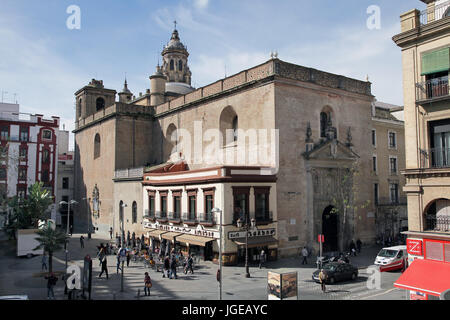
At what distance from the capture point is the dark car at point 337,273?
2233 cm

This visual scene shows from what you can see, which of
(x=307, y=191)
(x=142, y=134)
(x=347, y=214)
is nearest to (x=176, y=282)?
(x=307, y=191)

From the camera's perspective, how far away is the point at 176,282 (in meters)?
22.9

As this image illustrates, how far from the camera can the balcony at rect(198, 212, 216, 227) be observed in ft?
91.9

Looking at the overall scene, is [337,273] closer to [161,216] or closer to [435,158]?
[435,158]

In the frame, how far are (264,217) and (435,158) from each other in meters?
13.1

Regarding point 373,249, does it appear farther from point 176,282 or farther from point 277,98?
point 176,282

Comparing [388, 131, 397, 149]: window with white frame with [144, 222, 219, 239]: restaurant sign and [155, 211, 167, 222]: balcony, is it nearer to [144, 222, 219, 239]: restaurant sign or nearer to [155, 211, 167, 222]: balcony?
[144, 222, 219, 239]: restaurant sign

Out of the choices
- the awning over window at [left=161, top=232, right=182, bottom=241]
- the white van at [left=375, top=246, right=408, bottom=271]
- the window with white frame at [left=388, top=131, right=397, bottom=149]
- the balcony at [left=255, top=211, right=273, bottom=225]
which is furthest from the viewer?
the window with white frame at [left=388, top=131, right=397, bottom=149]

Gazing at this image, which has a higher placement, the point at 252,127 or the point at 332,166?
the point at 252,127

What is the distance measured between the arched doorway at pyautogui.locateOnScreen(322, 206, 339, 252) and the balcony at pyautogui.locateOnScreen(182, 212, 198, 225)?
1149 cm

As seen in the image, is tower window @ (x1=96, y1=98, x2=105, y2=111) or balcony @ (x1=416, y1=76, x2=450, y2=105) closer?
balcony @ (x1=416, y1=76, x2=450, y2=105)

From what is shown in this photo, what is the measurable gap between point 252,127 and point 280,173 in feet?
16.0

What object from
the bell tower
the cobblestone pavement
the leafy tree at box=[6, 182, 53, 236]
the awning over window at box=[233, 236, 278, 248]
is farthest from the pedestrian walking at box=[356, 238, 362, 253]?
the bell tower

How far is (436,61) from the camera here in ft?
62.3
